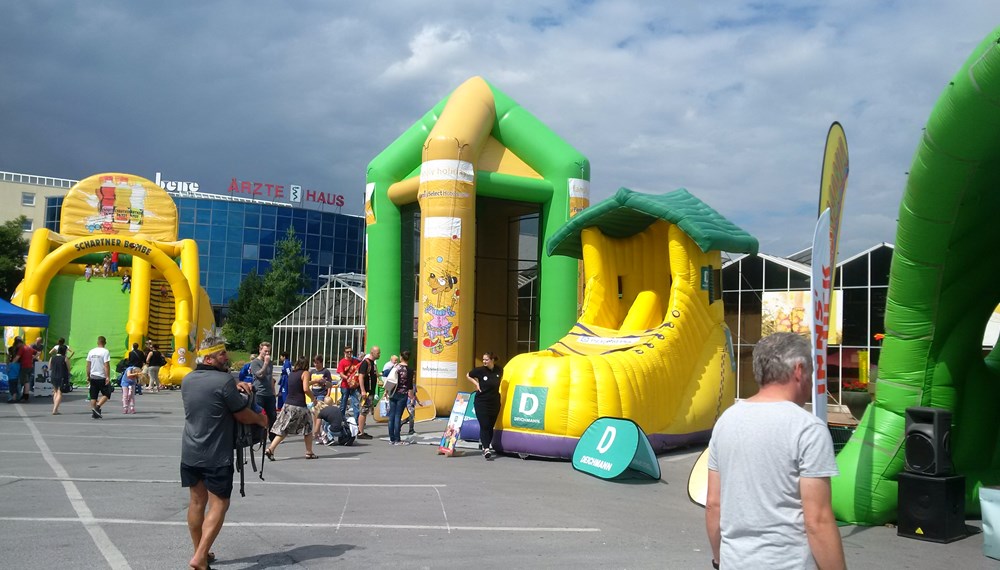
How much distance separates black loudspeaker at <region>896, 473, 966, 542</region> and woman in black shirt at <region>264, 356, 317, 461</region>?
6946 millimetres

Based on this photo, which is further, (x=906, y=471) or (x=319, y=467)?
(x=319, y=467)

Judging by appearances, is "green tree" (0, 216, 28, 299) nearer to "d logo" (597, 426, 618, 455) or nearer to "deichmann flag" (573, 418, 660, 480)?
"deichmann flag" (573, 418, 660, 480)

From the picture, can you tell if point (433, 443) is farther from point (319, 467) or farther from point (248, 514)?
point (248, 514)

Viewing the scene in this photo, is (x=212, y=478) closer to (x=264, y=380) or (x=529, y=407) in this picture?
(x=264, y=380)

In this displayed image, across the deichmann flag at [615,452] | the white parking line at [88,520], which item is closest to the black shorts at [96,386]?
the white parking line at [88,520]

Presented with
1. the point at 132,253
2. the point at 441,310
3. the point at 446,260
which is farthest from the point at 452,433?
the point at 132,253

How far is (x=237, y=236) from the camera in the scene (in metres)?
61.2

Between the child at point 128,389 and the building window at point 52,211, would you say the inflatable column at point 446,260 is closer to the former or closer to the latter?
the child at point 128,389

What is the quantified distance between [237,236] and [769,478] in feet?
203

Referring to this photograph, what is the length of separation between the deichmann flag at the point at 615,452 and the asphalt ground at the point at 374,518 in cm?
20

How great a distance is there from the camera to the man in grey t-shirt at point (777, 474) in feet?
8.79

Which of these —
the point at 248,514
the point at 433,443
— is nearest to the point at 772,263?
the point at 433,443

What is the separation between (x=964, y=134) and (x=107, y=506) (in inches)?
291

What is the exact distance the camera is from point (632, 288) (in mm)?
14328
